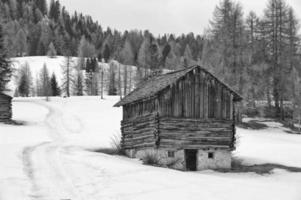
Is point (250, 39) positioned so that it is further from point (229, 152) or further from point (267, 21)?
point (229, 152)

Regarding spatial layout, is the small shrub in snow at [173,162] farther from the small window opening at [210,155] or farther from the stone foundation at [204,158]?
the small window opening at [210,155]

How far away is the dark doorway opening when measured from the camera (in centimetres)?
3141

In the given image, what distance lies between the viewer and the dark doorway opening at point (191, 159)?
31406 mm

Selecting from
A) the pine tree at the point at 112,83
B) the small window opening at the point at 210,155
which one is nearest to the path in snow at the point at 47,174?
the small window opening at the point at 210,155

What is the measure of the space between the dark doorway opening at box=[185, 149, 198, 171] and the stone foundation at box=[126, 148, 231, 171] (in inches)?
29.7

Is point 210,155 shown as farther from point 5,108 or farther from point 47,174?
point 5,108

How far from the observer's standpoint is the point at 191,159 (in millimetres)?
32938

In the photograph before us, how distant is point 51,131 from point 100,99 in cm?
3205

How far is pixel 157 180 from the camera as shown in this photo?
2298 cm

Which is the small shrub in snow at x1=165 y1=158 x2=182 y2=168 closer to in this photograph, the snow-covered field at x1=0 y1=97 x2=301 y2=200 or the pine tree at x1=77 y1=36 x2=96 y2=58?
the snow-covered field at x1=0 y1=97 x2=301 y2=200

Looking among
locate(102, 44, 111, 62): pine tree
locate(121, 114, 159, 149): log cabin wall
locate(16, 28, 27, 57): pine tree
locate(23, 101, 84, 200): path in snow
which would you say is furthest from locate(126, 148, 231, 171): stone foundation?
locate(16, 28, 27, 57): pine tree

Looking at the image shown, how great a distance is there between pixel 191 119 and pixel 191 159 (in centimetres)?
396

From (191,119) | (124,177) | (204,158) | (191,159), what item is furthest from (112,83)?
(124,177)

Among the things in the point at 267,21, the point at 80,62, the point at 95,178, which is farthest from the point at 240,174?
the point at 80,62
